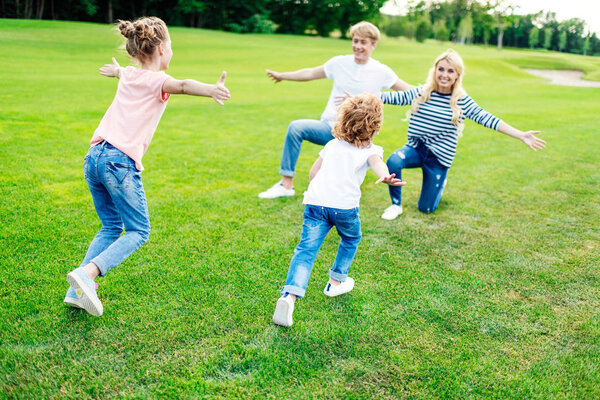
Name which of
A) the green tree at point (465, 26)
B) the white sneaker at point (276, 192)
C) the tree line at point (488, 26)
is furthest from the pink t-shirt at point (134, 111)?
the green tree at point (465, 26)

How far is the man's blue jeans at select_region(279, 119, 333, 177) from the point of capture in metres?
6.12

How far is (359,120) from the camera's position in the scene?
326 centimetres

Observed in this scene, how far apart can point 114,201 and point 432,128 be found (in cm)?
412

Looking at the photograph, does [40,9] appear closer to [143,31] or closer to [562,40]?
[143,31]

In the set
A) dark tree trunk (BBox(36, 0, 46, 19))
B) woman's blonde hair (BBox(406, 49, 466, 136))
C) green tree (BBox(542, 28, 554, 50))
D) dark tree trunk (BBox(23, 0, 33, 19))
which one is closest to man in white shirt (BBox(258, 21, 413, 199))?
woman's blonde hair (BBox(406, 49, 466, 136))

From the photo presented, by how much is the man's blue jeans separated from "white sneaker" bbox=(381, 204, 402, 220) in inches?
52.4

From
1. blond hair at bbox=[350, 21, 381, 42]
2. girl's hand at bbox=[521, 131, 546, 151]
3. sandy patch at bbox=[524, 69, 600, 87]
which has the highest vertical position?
sandy patch at bbox=[524, 69, 600, 87]

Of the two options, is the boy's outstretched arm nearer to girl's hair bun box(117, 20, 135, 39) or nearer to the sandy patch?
girl's hair bun box(117, 20, 135, 39)

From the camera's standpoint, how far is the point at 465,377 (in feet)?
9.24

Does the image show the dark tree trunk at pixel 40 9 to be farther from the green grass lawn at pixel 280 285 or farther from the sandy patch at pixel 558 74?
the sandy patch at pixel 558 74

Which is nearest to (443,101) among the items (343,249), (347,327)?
(343,249)

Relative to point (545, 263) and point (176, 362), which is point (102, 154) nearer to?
point (176, 362)

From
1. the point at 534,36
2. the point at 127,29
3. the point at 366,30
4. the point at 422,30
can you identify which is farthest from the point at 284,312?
the point at 534,36

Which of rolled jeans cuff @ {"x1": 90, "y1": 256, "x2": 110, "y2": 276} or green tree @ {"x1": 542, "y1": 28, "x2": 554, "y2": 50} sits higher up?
green tree @ {"x1": 542, "y1": 28, "x2": 554, "y2": 50}
